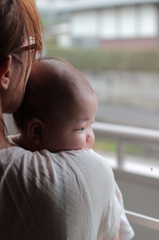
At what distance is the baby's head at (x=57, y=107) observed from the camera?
2.24 ft

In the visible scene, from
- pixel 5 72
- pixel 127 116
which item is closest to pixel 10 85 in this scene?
pixel 5 72

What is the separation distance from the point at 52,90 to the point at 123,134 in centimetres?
51

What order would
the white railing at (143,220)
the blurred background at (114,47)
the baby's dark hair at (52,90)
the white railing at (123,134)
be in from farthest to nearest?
the blurred background at (114,47), the white railing at (123,134), the white railing at (143,220), the baby's dark hair at (52,90)

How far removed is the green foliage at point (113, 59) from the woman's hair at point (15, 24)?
1646 millimetres

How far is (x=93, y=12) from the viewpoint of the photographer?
8.62 feet

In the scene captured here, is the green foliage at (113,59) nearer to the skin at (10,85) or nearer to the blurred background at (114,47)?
the blurred background at (114,47)

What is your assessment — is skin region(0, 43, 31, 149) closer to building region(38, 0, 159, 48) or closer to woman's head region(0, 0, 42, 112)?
woman's head region(0, 0, 42, 112)

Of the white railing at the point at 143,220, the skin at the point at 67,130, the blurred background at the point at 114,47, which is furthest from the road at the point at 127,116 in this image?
the skin at the point at 67,130

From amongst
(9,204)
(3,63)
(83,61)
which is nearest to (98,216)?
(9,204)

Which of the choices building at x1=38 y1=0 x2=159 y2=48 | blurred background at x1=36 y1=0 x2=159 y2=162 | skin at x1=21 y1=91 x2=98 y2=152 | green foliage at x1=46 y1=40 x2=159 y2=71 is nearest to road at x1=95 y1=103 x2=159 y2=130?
blurred background at x1=36 y1=0 x2=159 y2=162

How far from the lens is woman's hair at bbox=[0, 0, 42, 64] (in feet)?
1.79

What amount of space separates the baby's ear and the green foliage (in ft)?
5.13

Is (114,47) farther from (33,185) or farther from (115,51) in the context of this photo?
(33,185)

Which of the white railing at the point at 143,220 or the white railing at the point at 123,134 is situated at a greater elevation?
the white railing at the point at 123,134
